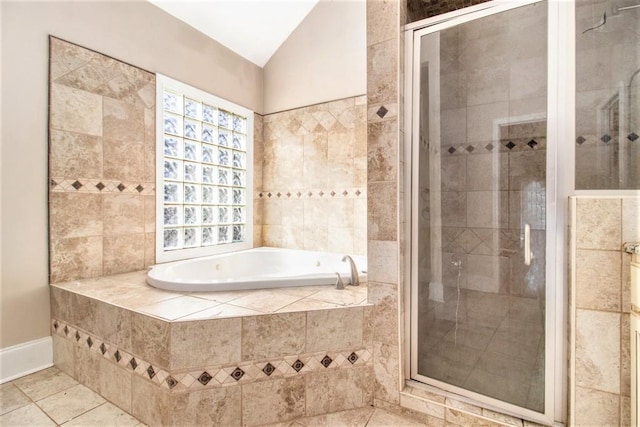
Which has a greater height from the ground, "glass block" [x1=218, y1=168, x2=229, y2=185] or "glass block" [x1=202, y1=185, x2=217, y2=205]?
"glass block" [x1=218, y1=168, x2=229, y2=185]

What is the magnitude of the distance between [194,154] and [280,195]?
95cm

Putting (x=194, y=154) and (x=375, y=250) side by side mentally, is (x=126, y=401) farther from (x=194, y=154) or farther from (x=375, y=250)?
(x=194, y=154)

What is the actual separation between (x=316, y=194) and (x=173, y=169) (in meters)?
1.31

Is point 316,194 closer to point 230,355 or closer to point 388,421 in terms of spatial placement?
point 230,355

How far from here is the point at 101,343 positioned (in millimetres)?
1613

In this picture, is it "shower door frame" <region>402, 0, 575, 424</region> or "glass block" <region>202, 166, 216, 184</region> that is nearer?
"shower door frame" <region>402, 0, 575, 424</region>

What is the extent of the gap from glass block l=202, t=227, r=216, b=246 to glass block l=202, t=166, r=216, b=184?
1.51ft

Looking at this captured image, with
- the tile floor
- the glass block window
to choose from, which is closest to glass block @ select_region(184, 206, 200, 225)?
the glass block window

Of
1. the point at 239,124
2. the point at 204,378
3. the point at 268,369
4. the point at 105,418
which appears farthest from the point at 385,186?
the point at 239,124

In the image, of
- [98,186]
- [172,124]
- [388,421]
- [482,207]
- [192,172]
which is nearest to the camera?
[388,421]

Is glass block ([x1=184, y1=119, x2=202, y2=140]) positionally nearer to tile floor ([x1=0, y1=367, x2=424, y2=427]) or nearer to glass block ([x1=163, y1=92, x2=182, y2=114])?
glass block ([x1=163, y1=92, x2=182, y2=114])

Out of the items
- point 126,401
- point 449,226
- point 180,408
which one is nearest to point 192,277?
point 126,401

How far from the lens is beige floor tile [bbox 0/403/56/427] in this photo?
142cm

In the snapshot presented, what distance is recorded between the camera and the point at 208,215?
115 inches
